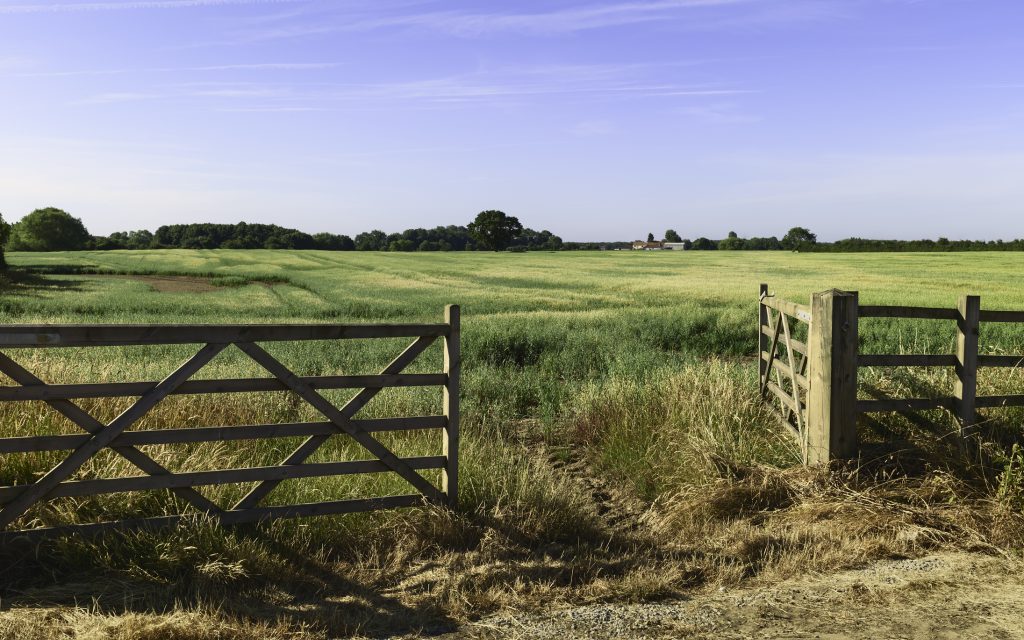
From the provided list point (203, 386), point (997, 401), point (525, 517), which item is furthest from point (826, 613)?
point (203, 386)

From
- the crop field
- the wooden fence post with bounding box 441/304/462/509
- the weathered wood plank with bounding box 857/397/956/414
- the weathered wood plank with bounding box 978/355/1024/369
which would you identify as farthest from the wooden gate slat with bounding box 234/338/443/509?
the weathered wood plank with bounding box 978/355/1024/369

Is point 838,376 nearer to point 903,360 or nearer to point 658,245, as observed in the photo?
point 903,360

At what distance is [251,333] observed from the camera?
5.26 metres

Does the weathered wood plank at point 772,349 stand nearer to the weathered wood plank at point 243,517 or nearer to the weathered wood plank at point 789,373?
the weathered wood plank at point 789,373

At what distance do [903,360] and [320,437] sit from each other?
204 inches

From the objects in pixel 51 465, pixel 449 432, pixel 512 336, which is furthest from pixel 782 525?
pixel 512 336

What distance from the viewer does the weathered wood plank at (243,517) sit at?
4.86 metres

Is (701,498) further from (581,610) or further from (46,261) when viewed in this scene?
(46,261)

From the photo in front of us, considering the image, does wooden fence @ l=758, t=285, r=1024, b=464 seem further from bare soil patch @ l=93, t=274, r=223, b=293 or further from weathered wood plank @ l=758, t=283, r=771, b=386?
bare soil patch @ l=93, t=274, r=223, b=293

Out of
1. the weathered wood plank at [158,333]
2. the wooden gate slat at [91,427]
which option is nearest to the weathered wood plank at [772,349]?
the weathered wood plank at [158,333]

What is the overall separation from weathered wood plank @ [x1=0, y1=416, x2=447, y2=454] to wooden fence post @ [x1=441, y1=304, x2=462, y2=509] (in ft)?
0.29

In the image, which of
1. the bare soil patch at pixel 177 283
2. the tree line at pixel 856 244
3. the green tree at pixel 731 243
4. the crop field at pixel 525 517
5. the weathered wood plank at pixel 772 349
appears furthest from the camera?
the green tree at pixel 731 243

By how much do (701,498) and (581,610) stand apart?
6.53 ft

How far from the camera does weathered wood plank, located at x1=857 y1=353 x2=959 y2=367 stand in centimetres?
656
